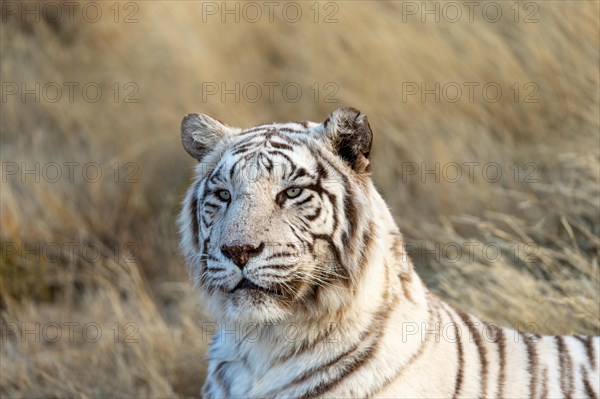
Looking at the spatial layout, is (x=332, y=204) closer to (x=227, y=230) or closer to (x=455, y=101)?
(x=227, y=230)

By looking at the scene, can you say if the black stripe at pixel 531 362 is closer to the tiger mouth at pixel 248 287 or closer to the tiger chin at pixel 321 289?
the tiger chin at pixel 321 289

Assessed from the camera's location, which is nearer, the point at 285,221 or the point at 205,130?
the point at 285,221

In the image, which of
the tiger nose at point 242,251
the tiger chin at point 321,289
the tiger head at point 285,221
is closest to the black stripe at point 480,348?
the tiger chin at point 321,289

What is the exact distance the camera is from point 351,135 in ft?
10.1

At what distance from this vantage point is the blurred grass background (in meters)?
4.79

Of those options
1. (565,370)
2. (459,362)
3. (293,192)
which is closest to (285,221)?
(293,192)

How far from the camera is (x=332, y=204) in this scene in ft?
9.94

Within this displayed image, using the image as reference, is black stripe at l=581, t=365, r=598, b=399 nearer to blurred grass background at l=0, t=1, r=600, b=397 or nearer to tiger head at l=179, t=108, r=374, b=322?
blurred grass background at l=0, t=1, r=600, b=397

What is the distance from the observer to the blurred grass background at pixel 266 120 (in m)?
4.79

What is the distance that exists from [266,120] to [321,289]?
14.2ft

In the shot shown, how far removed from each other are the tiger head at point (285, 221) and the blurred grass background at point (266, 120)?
4.18ft

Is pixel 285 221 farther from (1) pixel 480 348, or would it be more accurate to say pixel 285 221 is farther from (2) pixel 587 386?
(2) pixel 587 386

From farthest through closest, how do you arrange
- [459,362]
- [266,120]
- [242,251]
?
[266,120] < [459,362] < [242,251]

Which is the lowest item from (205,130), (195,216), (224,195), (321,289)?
(321,289)
